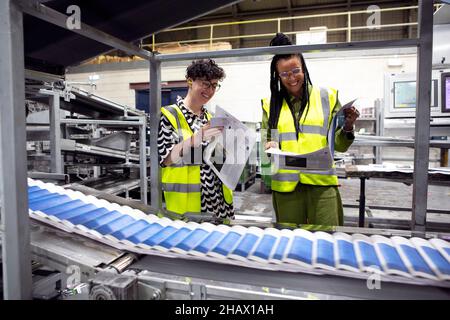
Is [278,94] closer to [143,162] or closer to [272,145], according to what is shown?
[272,145]

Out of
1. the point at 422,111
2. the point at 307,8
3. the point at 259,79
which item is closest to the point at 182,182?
the point at 422,111

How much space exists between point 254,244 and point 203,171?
656mm

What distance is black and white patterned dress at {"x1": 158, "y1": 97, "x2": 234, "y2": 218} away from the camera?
56.0 inches

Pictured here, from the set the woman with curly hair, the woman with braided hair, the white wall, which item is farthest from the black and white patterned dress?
the white wall

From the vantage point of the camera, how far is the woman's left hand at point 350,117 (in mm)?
1302

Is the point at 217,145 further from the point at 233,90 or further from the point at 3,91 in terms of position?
the point at 233,90

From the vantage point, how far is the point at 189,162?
1421mm

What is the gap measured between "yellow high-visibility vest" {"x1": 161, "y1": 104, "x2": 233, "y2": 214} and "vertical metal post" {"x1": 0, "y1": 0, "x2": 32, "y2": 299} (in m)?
0.77

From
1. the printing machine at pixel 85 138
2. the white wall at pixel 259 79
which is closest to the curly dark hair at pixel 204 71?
the printing machine at pixel 85 138

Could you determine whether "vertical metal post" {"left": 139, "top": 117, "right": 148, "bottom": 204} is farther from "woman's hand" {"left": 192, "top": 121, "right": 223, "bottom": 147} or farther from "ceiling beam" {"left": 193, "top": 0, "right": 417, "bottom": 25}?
"ceiling beam" {"left": 193, "top": 0, "right": 417, "bottom": 25}

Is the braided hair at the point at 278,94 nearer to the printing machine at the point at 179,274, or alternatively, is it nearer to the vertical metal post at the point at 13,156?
the printing machine at the point at 179,274

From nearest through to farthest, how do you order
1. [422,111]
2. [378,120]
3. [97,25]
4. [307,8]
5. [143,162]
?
[422,111] → [97,25] → [143,162] → [378,120] → [307,8]

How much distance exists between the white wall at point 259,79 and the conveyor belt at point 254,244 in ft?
18.2

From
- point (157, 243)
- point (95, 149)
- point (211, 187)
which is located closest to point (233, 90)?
point (95, 149)
